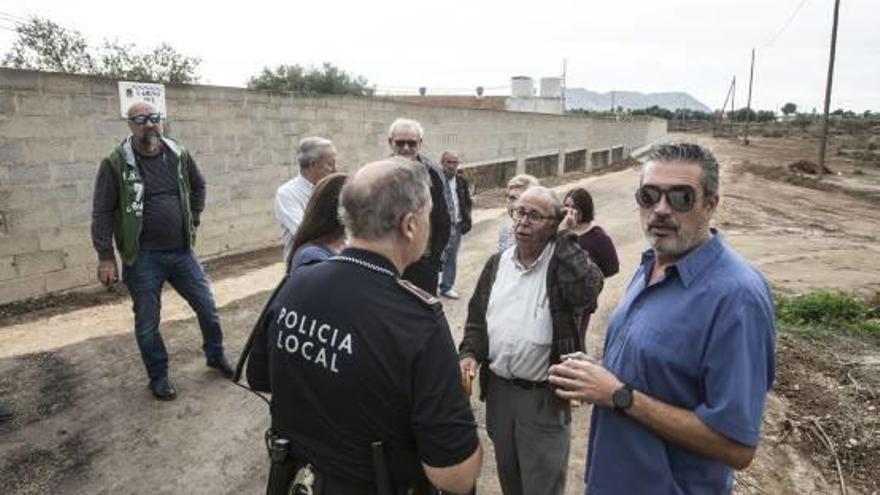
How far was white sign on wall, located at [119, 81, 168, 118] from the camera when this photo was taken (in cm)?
653

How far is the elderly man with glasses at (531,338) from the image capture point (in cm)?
252

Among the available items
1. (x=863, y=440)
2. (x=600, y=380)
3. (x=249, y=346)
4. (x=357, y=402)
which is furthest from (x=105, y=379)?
(x=863, y=440)

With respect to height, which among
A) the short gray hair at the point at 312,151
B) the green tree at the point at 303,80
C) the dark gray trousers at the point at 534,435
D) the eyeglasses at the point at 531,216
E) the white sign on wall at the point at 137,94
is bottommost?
the dark gray trousers at the point at 534,435

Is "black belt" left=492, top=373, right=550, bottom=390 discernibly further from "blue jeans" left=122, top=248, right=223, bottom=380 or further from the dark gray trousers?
"blue jeans" left=122, top=248, right=223, bottom=380

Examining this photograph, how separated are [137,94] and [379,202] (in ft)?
20.4

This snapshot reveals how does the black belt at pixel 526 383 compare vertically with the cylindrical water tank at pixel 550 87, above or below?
below

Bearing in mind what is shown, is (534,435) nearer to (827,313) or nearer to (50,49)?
(827,313)

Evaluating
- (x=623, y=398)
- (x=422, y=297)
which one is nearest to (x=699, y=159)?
(x=623, y=398)

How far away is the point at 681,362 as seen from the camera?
1.62 m

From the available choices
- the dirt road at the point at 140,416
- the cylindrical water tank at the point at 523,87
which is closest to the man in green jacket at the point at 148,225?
the dirt road at the point at 140,416

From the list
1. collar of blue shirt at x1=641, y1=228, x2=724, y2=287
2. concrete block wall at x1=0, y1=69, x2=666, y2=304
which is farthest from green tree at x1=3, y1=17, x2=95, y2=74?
collar of blue shirt at x1=641, y1=228, x2=724, y2=287

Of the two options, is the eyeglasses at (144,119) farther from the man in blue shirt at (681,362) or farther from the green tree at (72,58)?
the green tree at (72,58)

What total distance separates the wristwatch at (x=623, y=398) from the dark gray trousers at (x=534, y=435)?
837 mm

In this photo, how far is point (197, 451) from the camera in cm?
356
